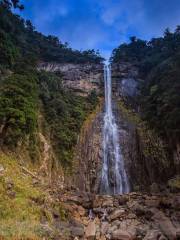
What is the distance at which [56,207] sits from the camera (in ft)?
49.3

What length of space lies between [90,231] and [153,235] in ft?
9.36

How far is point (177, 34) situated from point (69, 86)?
18453 mm

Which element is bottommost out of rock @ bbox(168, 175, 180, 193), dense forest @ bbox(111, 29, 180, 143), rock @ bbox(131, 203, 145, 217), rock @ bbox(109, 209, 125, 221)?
rock @ bbox(109, 209, 125, 221)

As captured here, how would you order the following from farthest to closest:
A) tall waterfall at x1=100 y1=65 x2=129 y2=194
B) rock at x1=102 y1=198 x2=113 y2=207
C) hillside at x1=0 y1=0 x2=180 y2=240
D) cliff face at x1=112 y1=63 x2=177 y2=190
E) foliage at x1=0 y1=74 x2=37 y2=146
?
1. cliff face at x1=112 y1=63 x2=177 y2=190
2. tall waterfall at x1=100 y1=65 x2=129 y2=194
3. foliage at x1=0 y1=74 x2=37 y2=146
4. rock at x1=102 y1=198 x2=113 y2=207
5. hillside at x1=0 y1=0 x2=180 y2=240

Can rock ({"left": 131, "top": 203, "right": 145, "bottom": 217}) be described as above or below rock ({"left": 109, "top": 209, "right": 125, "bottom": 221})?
above

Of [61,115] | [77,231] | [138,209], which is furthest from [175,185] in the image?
[61,115]

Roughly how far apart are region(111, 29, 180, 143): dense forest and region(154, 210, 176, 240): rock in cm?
1092

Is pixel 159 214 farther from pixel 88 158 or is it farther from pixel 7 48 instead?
pixel 7 48

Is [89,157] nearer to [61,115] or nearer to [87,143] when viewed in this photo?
[87,143]

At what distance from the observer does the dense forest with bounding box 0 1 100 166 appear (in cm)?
1983

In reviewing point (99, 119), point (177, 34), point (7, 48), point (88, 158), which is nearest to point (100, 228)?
point (88, 158)

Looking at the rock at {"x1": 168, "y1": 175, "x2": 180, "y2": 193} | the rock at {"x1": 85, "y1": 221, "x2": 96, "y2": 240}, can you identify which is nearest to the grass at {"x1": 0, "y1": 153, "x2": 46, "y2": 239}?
the rock at {"x1": 85, "y1": 221, "x2": 96, "y2": 240}

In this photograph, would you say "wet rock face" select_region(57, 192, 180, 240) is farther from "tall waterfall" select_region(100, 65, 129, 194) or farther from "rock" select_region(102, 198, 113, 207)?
"tall waterfall" select_region(100, 65, 129, 194)

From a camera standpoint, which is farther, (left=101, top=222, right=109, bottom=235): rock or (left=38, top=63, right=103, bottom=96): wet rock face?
(left=38, top=63, right=103, bottom=96): wet rock face
